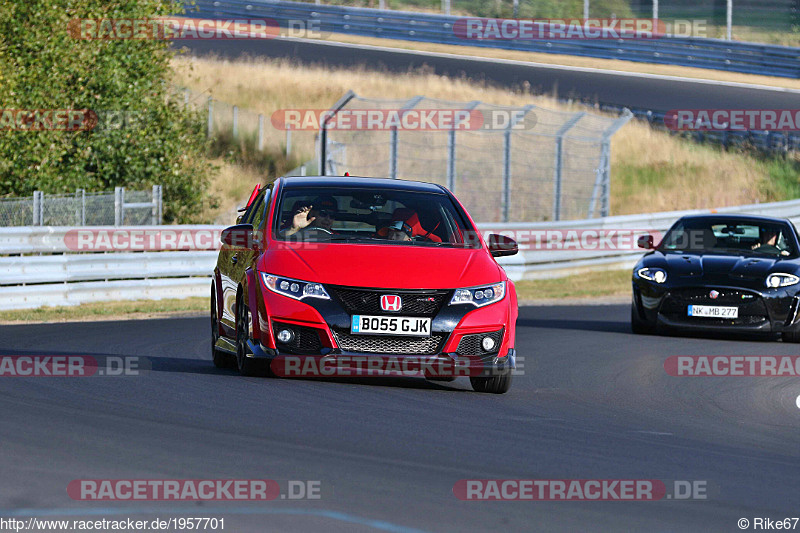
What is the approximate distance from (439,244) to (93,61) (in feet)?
53.7

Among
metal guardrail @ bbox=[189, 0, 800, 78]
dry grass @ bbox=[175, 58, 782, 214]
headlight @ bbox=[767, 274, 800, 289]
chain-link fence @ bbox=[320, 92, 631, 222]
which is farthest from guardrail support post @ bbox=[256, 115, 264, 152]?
headlight @ bbox=[767, 274, 800, 289]

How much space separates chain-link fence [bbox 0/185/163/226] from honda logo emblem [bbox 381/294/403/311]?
1105cm

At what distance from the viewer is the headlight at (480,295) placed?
8961 millimetres

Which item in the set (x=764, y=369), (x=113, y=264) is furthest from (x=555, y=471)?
(x=113, y=264)

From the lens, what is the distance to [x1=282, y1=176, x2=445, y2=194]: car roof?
10156mm

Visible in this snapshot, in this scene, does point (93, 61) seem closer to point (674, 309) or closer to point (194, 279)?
point (194, 279)

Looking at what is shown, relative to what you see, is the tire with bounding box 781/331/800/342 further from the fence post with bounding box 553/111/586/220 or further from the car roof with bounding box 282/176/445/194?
the fence post with bounding box 553/111/586/220

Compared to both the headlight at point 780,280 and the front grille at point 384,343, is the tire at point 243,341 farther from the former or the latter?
the headlight at point 780,280

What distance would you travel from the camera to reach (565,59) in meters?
42.6

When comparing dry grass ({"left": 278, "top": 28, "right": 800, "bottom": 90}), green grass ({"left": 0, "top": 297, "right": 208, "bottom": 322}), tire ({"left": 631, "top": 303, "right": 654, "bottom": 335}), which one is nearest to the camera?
tire ({"left": 631, "top": 303, "right": 654, "bottom": 335})

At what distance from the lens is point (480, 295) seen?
908 centimetres

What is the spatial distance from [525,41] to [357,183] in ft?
112

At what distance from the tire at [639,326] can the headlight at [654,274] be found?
48cm

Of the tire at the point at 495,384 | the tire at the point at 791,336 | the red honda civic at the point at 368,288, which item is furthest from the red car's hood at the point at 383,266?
the tire at the point at 791,336
